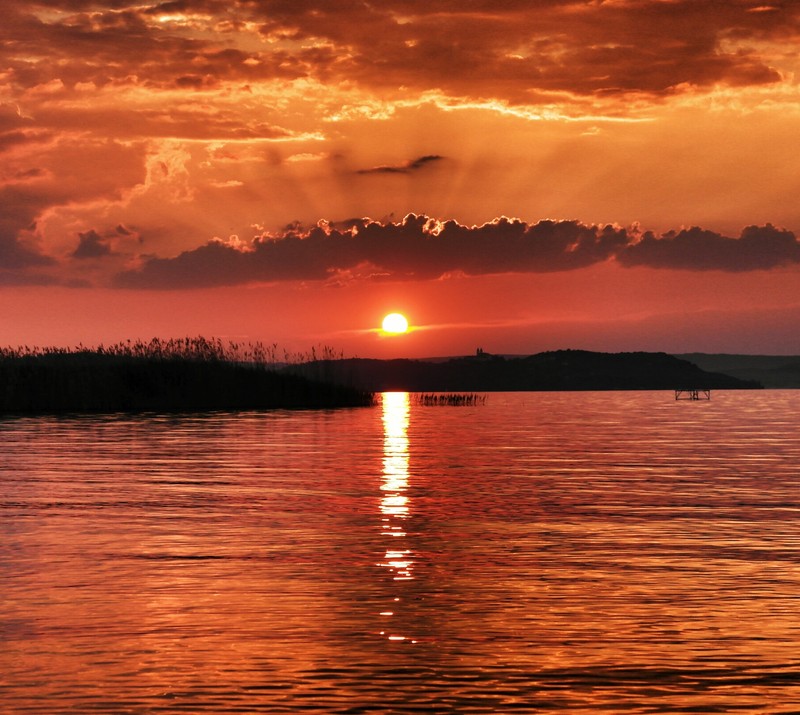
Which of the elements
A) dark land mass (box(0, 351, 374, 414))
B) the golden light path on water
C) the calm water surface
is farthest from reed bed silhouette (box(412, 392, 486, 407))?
the calm water surface

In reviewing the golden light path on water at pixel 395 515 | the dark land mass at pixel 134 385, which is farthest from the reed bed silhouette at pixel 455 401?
the golden light path on water at pixel 395 515

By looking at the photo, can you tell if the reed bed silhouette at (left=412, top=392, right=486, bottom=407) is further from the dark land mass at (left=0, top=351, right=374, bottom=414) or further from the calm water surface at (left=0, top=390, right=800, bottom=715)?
the calm water surface at (left=0, top=390, right=800, bottom=715)

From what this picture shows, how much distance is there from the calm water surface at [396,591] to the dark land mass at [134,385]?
4066cm

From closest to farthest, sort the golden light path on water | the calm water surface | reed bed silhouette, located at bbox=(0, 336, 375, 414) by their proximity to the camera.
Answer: the calm water surface
the golden light path on water
reed bed silhouette, located at bbox=(0, 336, 375, 414)

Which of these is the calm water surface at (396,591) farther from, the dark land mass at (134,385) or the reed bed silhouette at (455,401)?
→ the reed bed silhouette at (455,401)

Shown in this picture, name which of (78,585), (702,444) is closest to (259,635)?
(78,585)

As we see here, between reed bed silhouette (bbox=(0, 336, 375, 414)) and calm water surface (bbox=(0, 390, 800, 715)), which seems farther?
reed bed silhouette (bbox=(0, 336, 375, 414))

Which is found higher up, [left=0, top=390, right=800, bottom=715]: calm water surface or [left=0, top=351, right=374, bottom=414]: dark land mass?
[left=0, top=351, right=374, bottom=414]: dark land mass

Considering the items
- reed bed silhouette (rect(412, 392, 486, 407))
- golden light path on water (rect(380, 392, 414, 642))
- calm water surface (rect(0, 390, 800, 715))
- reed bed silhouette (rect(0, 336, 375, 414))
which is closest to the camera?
calm water surface (rect(0, 390, 800, 715))

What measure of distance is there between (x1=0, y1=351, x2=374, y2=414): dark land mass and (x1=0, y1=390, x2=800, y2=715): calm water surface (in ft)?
133

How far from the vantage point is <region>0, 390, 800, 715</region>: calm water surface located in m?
11.0

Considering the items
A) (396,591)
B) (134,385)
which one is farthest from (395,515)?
(134,385)

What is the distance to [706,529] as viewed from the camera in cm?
2273

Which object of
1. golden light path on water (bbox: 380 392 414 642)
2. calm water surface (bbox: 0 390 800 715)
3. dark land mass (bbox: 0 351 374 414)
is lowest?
golden light path on water (bbox: 380 392 414 642)
